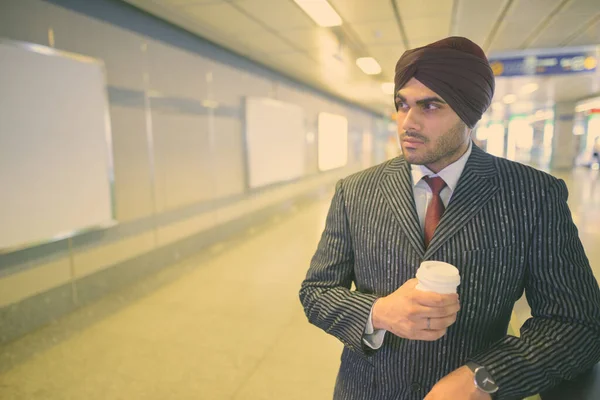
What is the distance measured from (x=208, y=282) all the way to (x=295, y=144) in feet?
17.3

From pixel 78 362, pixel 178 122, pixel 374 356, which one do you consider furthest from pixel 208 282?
pixel 374 356

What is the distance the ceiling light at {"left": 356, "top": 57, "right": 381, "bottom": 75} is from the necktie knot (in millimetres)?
6209

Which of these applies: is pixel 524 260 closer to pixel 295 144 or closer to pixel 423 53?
pixel 423 53

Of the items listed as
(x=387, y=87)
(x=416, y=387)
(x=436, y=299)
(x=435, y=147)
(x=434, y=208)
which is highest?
(x=387, y=87)

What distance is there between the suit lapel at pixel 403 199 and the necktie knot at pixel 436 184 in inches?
2.1

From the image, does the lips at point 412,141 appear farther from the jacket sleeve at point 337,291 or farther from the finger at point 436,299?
the finger at point 436,299

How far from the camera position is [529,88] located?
423 inches

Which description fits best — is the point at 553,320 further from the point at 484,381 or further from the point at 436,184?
the point at 436,184

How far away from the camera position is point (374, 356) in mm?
1016

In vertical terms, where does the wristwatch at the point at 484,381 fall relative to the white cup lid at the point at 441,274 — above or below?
below

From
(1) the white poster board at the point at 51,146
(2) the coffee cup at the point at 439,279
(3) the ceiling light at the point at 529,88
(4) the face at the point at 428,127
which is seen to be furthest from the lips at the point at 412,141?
(3) the ceiling light at the point at 529,88

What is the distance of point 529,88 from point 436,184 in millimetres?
11942

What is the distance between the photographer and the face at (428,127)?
3.14 feet

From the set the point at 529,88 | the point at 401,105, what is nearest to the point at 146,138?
the point at 401,105
